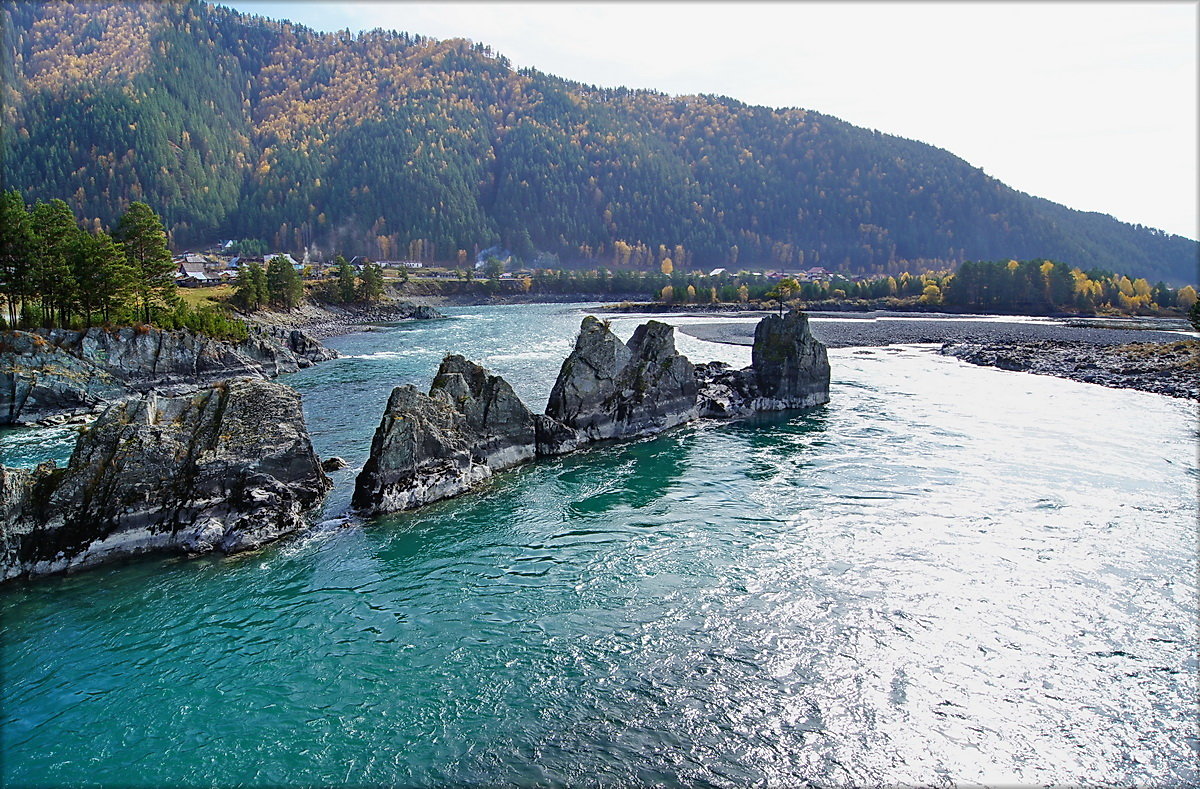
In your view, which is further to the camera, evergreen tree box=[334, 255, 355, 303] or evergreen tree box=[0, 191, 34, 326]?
evergreen tree box=[334, 255, 355, 303]

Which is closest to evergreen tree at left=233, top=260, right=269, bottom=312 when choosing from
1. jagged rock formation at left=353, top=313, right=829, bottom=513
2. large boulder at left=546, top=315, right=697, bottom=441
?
jagged rock formation at left=353, top=313, right=829, bottom=513

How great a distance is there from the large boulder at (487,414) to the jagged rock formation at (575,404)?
0.20 feet

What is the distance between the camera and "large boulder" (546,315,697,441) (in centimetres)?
4328

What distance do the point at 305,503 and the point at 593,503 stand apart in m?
13.8

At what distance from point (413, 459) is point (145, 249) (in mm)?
59833

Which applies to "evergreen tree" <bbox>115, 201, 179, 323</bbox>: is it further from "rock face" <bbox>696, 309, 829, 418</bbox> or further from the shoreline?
the shoreline

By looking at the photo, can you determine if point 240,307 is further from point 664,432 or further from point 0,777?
point 0,777

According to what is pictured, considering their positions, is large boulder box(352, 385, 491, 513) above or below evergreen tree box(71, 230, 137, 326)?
below

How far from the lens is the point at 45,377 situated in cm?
4947

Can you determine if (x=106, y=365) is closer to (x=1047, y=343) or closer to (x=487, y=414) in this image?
(x=487, y=414)

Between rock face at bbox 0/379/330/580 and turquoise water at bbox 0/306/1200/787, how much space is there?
54.1 inches

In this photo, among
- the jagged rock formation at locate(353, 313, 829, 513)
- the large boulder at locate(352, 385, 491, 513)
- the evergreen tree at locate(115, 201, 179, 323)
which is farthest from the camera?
the evergreen tree at locate(115, 201, 179, 323)

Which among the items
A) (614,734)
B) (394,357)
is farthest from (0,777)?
(394,357)

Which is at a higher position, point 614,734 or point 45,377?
point 45,377
